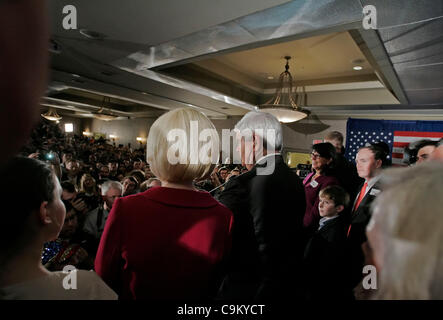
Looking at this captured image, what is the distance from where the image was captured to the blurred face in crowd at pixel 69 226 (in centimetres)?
188

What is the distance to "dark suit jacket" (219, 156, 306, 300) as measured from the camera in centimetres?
108

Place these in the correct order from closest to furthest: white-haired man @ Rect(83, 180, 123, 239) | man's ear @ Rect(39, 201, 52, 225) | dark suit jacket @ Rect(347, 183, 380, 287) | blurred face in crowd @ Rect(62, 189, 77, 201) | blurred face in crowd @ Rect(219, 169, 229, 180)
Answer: man's ear @ Rect(39, 201, 52, 225)
dark suit jacket @ Rect(347, 183, 380, 287)
white-haired man @ Rect(83, 180, 123, 239)
blurred face in crowd @ Rect(62, 189, 77, 201)
blurred face in crowd @ Rect(219, 169, 229, 180)

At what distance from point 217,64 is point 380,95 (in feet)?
14.3

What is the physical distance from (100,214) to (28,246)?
68.5 inches

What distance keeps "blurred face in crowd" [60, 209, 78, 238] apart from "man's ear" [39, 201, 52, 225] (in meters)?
1.34

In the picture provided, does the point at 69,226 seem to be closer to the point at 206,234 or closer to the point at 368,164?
the point at 206,234

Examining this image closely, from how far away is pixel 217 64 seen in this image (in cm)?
626

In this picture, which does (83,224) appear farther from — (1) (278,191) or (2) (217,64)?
(2) (217,64)

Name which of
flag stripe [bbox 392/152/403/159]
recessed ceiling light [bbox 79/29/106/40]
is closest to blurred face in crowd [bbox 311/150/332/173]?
recessed ceiling light [bbox 79/29/106/40]

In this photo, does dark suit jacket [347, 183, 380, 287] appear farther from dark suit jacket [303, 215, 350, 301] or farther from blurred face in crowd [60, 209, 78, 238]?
blurred face in crowd [60, 209, 78, 238]

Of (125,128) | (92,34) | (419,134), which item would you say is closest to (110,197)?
(92,34)

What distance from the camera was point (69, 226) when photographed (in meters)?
1.91

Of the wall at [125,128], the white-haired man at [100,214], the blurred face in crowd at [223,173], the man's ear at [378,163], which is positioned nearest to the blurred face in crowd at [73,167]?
the white-haired man at [100,214]
